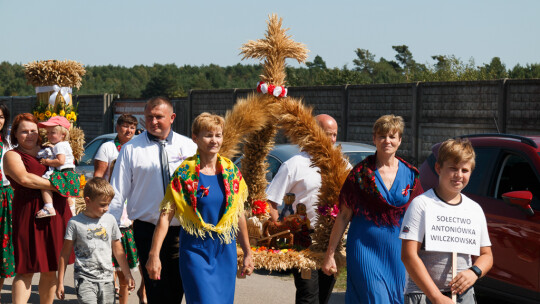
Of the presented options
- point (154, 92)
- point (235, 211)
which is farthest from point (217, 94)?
point (154, 92)

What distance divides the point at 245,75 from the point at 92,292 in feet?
339

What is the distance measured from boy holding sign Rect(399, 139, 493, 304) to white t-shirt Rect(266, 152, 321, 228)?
2108 mm

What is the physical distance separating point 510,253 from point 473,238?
2.58 metres

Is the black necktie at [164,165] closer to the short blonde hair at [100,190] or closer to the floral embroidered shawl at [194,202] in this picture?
the short blonde hair at [100,190]

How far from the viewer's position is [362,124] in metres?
18.9

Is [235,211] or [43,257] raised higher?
[235,211]

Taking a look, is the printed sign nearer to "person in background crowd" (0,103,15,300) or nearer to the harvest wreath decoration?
"person in background crowd" (0,103,15,300)

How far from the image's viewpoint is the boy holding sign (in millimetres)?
4145

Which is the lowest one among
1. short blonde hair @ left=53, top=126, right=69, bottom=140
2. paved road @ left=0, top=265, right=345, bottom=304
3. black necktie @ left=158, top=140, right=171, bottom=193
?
paved road @ left=0, top=265, right=345, bottom=304

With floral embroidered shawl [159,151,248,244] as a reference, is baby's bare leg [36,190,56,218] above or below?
below

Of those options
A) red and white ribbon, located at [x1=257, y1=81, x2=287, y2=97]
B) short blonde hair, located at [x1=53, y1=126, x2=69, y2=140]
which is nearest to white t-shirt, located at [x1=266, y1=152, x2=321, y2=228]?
red and white ribbon, located at [x1=257, y1=81, x2=287, y2=97]

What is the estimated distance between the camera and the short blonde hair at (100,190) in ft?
19.2

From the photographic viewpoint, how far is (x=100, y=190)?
5.86 metres

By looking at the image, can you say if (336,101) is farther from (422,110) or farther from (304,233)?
(304,233)
